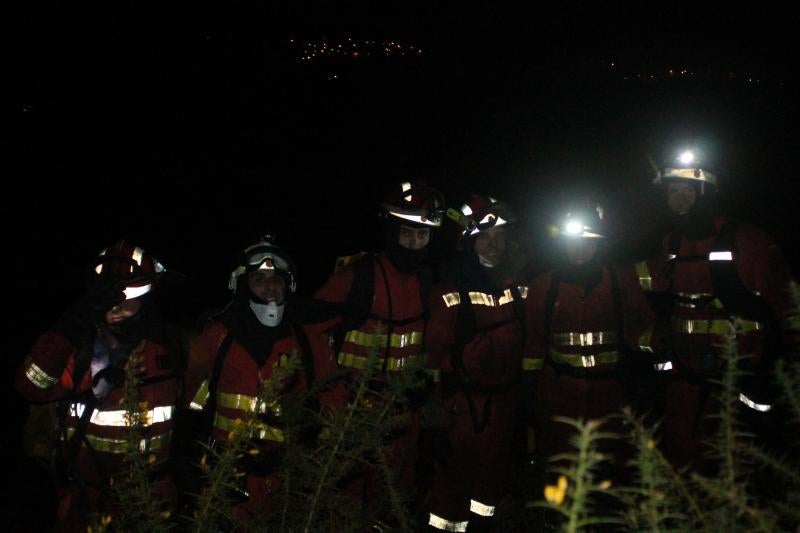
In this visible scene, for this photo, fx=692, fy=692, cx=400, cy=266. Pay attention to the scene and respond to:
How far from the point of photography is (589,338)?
16.8 feet

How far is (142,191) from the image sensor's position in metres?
23.7

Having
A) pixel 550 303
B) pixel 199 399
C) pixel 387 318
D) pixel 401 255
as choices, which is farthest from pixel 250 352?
pixel 550 303

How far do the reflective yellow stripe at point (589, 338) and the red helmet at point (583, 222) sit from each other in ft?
2.35

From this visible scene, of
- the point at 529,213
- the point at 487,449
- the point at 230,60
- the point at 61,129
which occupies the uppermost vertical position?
the point at 230,60

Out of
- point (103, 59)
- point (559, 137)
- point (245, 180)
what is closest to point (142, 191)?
point (245, 180)

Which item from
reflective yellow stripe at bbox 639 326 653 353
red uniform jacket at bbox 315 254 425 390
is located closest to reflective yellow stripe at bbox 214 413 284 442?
red uniform jacket at bbox 315 254 425 390

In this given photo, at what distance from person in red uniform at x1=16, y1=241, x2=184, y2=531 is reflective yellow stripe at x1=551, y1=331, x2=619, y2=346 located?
280 centimetres

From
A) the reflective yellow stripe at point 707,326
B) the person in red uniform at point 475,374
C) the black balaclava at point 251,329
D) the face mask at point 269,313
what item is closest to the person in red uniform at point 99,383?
the black balaclava at point 251,329

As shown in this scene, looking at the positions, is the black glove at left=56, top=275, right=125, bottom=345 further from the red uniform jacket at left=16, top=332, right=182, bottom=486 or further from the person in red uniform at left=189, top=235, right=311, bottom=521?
the person in red uniform at left=189, top=235, right=311, bottom=521

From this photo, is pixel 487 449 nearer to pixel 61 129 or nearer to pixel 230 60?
pixel 61 129

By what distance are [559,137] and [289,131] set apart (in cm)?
1194

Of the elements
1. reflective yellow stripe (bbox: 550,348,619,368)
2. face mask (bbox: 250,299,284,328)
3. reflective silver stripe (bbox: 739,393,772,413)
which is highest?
face mask (bbox: 250,299,284,328)

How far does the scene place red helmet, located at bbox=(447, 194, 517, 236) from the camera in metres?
5.21

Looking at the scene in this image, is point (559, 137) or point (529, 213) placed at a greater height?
point (559, 137)
